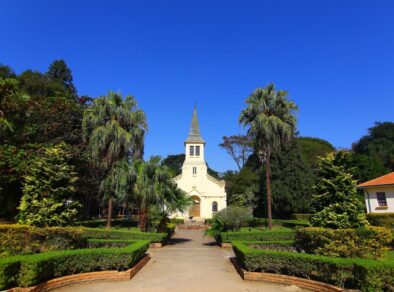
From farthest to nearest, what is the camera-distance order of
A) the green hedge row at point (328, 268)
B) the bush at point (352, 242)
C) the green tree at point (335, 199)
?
the green tree at point (335, 199)
the bush at point (352, 242)
the green hedge row at point (328, 268)

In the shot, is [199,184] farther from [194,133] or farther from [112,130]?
[112,130]

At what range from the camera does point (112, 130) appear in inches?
819

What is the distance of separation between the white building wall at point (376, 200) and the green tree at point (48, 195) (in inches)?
962

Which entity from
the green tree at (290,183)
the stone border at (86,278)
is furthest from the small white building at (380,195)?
the stone border at (86,278)

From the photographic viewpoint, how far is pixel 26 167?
17.1 meters

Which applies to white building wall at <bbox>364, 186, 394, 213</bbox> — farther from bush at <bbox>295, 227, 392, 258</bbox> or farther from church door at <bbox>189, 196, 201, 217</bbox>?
church door at <bbox>189, 196, 201, 217</bbox>

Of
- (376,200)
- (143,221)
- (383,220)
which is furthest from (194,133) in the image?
(383,220)

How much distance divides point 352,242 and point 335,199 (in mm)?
3170

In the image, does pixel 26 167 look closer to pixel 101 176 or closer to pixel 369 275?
pixel 101 176

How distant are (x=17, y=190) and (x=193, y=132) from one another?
30.8 meters

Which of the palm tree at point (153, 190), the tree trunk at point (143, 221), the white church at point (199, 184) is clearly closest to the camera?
the palm tree at point (153, 190)

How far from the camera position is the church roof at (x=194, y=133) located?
4694 cm

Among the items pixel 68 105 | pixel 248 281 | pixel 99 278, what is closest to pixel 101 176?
pixel 68 105

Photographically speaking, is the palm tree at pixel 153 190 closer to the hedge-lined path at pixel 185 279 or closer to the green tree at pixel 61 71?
the hedge-lined path at pixel 185 279
